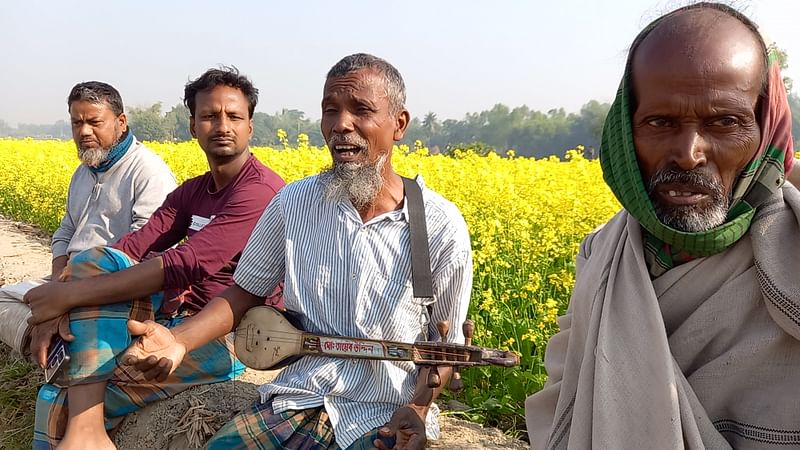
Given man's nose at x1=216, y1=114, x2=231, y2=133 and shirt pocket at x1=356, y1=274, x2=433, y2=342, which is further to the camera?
man's nose at x1=216, y1=114, x2=231, y2=133

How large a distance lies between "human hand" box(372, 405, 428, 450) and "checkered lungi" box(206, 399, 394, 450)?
0.80ft

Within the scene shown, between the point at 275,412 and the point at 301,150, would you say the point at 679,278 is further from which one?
the point at 301,150

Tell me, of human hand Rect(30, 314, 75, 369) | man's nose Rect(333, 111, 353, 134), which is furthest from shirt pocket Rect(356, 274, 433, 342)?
human hand Rect(30, 314, 75, 369)

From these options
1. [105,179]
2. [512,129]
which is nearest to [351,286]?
[105,179]

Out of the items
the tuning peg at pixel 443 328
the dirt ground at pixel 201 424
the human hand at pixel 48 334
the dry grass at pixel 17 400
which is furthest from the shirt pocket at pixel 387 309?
the dry grass at pixel 17 400

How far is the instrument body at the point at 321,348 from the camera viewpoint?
2334mm

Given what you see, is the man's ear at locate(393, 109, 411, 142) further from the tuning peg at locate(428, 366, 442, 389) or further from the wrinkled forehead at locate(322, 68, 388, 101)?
the tuning peg at locate(428, 366, 442, 389)

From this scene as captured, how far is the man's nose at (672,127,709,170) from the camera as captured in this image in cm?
142

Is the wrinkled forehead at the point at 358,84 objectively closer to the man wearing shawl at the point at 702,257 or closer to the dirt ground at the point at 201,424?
the man wearing shawl at the point at 702,257

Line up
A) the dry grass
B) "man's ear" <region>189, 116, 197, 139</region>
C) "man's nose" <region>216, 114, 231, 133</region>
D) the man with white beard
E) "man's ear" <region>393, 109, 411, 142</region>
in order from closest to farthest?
"man's ear" <region>393, 109, 411, 142</region> → "man's nose" <region>216, 114, 231, 133</region> → "man's ear" <region>189, 116, 197, 139</region> → the dry grass → the man with white beard

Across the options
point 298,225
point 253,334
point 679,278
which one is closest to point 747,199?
point 679,278

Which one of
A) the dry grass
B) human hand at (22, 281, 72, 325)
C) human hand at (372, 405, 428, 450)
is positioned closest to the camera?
human hand at (372, 405, 428, 450)

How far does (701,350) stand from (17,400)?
4.01 m

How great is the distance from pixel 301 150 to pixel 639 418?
25.2 ft
